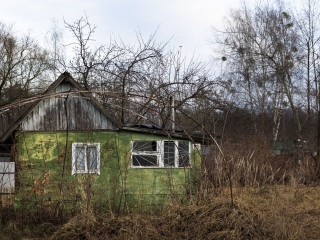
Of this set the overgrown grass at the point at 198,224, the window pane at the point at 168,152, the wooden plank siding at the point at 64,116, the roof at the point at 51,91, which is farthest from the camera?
the window pane at the point at 168,152

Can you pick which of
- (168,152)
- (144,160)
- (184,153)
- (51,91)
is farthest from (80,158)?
(184,153)

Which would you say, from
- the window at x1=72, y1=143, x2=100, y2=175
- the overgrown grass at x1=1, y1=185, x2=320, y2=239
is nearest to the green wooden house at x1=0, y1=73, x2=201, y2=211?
the window at x1=72, y1=143, x2=100, y2=175

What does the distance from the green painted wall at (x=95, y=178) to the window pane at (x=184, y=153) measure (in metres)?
0.23

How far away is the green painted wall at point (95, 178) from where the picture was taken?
1146 centimetres

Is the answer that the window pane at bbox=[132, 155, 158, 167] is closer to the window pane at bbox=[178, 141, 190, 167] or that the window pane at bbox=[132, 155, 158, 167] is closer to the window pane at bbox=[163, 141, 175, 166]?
the window pane at bbox=[163, 141, 175, 166]

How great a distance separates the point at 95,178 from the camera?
42.3 ft

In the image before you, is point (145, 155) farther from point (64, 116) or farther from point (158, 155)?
point (64, 116)

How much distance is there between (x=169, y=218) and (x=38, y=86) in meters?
29.4

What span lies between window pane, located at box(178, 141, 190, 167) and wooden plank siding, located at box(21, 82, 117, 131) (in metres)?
2.08

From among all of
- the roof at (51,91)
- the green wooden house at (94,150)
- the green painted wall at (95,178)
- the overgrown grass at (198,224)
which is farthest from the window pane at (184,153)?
the overgrown grass at (198,224)

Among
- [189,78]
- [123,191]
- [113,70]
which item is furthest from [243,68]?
[123,191]

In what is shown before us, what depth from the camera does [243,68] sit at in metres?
36.8

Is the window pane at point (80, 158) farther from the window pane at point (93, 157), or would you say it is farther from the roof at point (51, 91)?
the roof at point (51, 91)

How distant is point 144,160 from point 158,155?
0.44 meters
